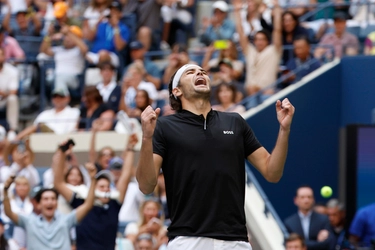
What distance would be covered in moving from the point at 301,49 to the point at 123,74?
3530 mm

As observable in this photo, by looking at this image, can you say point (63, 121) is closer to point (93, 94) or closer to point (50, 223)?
point (93, 94)

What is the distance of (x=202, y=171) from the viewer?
20.3 ft

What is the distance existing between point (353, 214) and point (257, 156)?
455cm

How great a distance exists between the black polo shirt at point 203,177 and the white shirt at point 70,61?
9756mm

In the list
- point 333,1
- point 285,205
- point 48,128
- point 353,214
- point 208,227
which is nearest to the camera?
point 208,227

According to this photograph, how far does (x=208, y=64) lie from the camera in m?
14.6

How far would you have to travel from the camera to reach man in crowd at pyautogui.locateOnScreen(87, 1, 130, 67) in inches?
634

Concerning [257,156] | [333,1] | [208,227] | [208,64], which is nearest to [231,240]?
[208,227]

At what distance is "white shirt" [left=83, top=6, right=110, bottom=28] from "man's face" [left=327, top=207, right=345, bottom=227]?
21.2 feet

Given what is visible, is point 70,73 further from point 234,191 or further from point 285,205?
point 234,191

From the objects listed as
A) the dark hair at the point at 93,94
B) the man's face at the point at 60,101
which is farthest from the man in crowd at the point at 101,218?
the man's face at the point at 60,101

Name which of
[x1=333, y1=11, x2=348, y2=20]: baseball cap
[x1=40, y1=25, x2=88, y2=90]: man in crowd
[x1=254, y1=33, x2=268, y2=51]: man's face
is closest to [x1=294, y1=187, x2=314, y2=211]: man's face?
[x1=254, y1=33, x2=268, y2=51]: man's face

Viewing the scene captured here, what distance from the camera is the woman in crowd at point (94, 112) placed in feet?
45.5

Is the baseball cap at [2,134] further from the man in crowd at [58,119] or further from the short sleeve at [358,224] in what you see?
the short sleeve at [358,224]
